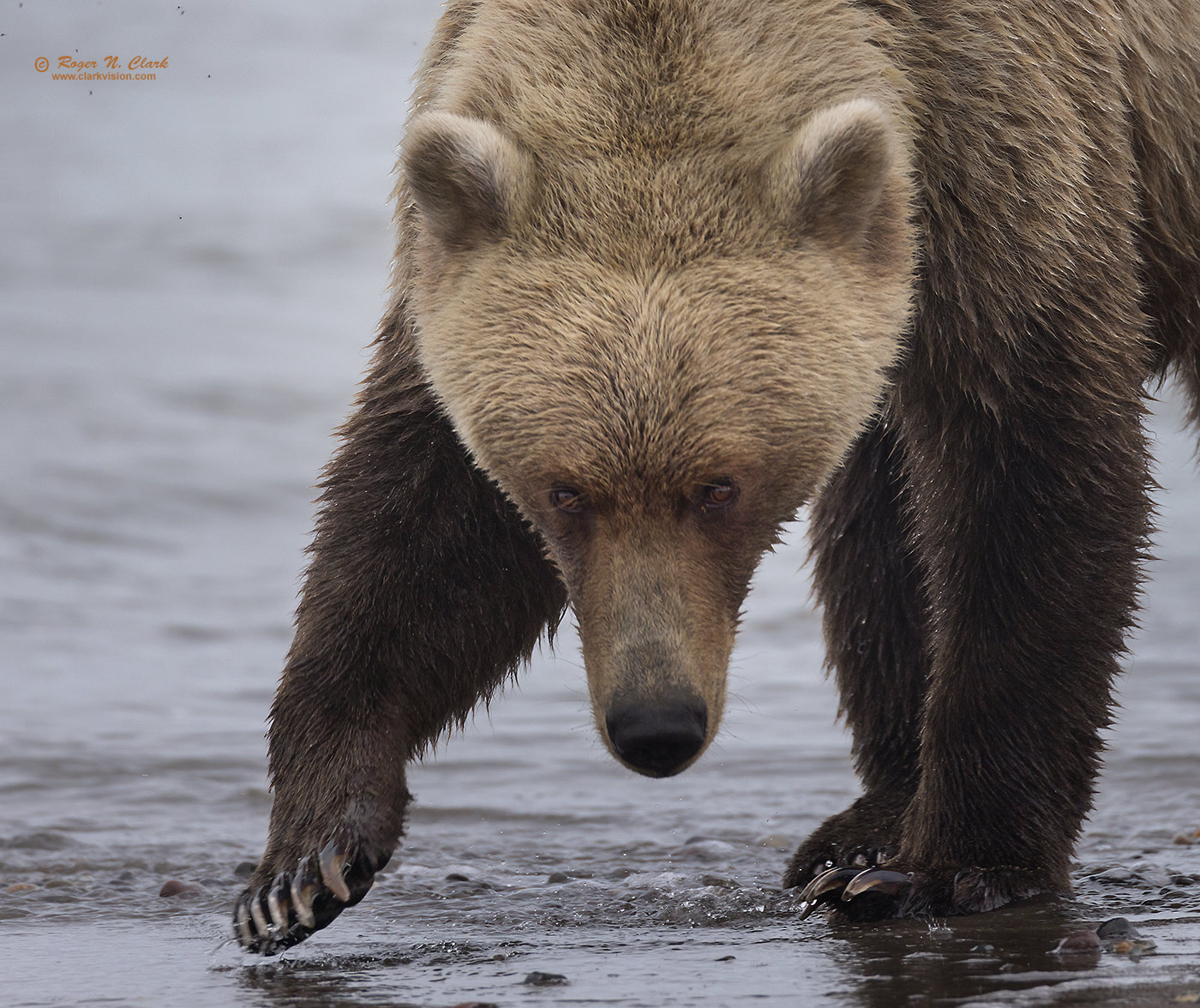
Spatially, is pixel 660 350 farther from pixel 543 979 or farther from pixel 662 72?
pixel 543 979

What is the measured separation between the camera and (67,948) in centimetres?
478

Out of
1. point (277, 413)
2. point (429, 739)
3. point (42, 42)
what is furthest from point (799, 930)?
point (42, 42)

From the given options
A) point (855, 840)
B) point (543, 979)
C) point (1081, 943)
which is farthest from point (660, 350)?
point (855, 840)

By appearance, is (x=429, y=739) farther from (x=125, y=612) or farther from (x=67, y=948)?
(x=125, y=612)


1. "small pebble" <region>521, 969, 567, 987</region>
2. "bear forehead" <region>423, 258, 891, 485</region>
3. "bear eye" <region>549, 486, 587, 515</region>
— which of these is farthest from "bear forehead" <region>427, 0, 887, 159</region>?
"small pebble" <region>521, 969, 567, 987</region>

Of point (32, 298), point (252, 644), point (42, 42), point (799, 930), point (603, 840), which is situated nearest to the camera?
point (799, 930)

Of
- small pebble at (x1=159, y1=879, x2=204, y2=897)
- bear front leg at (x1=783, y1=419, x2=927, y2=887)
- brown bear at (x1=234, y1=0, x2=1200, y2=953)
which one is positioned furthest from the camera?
bear front leg at (x1=783, y1=419, x2=927, y2=887)

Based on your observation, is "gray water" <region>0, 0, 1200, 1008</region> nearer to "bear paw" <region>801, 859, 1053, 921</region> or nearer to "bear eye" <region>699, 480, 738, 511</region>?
"bear paw" <region>801, 859, 1053, 921</region>

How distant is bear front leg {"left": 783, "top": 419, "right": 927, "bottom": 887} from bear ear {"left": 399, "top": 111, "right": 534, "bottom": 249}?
6.88 feet

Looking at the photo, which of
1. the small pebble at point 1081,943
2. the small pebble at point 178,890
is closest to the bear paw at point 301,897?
the small pebble at point 178,890

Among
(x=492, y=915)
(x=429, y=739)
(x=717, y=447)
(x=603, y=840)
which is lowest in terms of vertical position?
(x=603, y=840)

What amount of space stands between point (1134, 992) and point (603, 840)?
123 inches

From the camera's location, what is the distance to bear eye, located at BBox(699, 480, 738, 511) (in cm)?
420

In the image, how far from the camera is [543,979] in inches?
160
